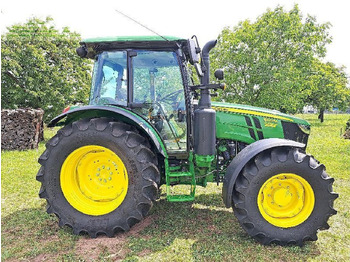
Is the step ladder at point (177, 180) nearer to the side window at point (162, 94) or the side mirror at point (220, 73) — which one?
the side window at point (162, 94)

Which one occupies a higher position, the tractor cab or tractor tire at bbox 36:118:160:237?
the tractor cab

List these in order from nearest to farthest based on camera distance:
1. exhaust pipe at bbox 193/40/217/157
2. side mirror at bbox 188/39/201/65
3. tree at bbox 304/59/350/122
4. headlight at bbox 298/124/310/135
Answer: side mirror at bbox 188/39/201/65, exhaust pipe at bbox 193/40/217/157, headlight at bbox 298/124/310/135, tree at bbox 304/59/350/122

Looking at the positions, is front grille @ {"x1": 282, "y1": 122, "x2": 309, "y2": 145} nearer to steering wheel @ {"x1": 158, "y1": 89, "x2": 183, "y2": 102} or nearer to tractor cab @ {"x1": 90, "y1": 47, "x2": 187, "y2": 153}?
tractor cab @ {"x1": 90, "y1": 47, "x2": 187, "y2": 153}

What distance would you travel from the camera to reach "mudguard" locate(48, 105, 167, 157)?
3557 millimetres

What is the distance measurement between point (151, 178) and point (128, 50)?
1.74 m

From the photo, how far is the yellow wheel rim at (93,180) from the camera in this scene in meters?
3.67

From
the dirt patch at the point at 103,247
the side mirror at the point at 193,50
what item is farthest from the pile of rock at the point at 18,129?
the side mirror at the point at 193,50

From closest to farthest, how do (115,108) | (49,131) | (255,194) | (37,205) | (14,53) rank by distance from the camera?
(255,194) → (115,108) → (37,205) → (14,53) → (49,131)

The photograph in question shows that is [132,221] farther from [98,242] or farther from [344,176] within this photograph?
[344,176]

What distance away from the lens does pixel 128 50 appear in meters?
3.85

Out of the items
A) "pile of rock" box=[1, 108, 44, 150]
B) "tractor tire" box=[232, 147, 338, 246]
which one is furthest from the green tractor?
"pile of rock" box=[1, 108, 44, 150]

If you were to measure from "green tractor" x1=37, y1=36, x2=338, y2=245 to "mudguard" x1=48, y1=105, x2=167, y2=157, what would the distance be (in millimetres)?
16

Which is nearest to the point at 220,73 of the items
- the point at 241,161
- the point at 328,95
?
the point at 241,161

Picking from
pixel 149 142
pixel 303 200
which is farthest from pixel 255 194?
pixel 149 142
